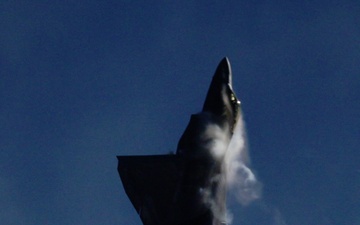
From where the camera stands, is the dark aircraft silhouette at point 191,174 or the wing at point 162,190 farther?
the dark aircraft silhouette at point 191,174

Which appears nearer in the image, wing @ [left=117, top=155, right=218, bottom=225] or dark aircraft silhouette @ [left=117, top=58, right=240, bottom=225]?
wing @ [left=117, top=155, right=218, bottom=225]

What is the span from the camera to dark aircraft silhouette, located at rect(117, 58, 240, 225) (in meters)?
65.5

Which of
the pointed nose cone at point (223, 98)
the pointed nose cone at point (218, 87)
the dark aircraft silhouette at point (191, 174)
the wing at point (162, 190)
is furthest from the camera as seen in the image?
the pointed nose cone at point (218, 87)

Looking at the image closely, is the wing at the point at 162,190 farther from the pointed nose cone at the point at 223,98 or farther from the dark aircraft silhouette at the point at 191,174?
the pointed nose cone at the point at 223,98

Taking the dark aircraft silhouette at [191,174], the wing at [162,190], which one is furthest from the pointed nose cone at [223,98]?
the wing at [162,190]

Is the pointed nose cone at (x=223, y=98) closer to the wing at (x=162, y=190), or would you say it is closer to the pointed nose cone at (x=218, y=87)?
the pointed nose cone at (x=218, y=87)

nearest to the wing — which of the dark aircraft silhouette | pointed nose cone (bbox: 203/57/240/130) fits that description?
the dark aircraft silhouette

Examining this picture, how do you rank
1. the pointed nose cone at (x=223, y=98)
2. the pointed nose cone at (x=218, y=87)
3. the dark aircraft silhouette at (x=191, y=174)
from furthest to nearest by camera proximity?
the pointed nose cone at (x=218, y=87) → the pointed nose cone at (x=223, y=98) → the dark aircraft silhouette at (x=191, y=174)

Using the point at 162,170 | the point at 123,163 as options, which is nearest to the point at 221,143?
the point at 162,170

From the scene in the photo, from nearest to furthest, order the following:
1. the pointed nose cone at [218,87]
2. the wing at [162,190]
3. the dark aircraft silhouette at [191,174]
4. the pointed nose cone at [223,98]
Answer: the wing at [162,190], the dark aircraft silhouette at [191,174], the pointed nose cone at [223,98], the pointed nose cone at [218,87]

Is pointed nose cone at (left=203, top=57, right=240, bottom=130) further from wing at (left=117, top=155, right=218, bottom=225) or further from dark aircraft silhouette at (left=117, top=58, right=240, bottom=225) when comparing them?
wing at (left=117, top=155, right=218, bottom=225)

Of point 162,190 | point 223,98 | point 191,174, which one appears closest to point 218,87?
point 223,98

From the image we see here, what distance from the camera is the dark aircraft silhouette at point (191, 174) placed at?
6550 cm

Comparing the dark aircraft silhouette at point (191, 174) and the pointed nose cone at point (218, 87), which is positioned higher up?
the pointed nose cone at point (218, 87)
